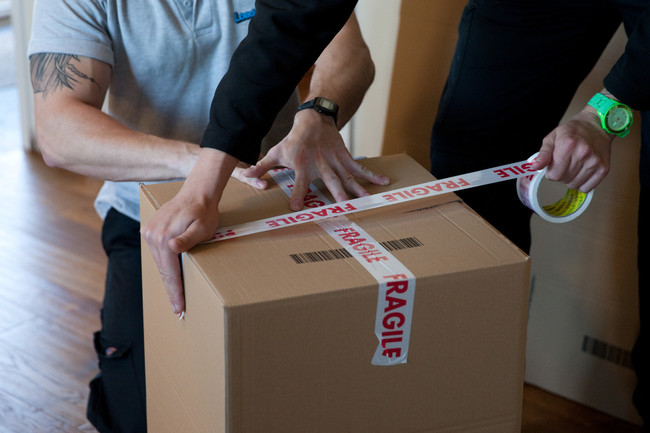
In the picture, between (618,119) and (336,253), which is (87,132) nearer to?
A: (336,253)

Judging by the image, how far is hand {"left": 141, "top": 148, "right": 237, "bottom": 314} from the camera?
0.80m

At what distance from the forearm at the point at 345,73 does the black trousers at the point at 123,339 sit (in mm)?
405

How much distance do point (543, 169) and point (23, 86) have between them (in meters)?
2.17

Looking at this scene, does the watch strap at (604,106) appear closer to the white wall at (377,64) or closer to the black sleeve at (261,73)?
the black sleeve at (261,73)

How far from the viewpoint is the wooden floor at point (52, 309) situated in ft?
5.07

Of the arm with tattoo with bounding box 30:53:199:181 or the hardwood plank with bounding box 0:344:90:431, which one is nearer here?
the arm with tattoo with bounding box 30:53:199:181

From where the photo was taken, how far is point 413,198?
0.92m

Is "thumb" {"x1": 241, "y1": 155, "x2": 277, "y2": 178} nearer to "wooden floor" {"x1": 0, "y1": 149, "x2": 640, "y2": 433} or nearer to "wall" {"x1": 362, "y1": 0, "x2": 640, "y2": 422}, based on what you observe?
"wall" {"x1": 362, "y1": 0, "x2": 640, "y2": 422}

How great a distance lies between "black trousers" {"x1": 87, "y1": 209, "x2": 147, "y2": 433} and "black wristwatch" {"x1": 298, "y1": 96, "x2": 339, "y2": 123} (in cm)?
40

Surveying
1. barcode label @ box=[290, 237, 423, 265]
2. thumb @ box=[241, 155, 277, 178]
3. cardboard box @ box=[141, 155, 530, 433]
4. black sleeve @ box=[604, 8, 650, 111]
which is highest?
black sleeve @ box=[604, 8, 650, 111]

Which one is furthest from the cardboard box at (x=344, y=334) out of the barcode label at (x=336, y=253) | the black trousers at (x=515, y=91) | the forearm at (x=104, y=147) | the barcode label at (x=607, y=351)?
the barcode label at (x=607, y=351)

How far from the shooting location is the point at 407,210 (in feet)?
2.95

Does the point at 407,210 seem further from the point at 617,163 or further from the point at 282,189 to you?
the point at 617,163

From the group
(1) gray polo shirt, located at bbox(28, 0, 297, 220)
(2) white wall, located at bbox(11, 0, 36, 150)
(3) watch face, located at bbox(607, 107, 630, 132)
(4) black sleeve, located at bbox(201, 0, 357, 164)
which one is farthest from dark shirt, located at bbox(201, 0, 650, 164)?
(2) white wall, located at bbox(11, 0, 36, 150)
